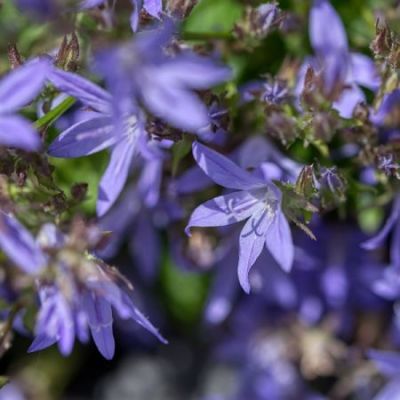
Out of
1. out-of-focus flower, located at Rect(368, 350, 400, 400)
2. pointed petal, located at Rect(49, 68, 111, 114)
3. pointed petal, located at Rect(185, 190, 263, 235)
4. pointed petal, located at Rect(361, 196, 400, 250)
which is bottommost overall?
out-of-focus flower, located at Rect(368, 350, 400, 400)

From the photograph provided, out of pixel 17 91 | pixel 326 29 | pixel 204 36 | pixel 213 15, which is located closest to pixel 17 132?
pixel 17 91

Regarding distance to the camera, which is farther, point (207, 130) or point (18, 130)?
point (207, 130)

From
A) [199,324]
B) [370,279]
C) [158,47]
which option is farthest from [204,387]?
[158,47]

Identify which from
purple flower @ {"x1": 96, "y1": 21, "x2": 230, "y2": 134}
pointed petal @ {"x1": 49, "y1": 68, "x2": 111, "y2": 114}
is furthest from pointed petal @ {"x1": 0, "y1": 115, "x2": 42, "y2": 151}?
pointed petal @ {"x1": 49, "y1": 68, "x2": 111, "y2": 114}

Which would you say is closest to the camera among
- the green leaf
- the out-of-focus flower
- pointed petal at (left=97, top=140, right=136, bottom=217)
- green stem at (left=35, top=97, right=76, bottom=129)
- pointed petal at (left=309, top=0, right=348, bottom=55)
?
green stem at (left=35, top=97, right=76, bottom=129)

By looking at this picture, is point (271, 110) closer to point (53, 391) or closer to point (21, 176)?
point (21, 176)

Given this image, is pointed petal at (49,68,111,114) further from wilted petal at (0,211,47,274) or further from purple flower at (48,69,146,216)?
wilted petal at (0,211,47,274)

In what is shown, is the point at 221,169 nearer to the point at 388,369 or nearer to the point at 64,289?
the point at 64,289
